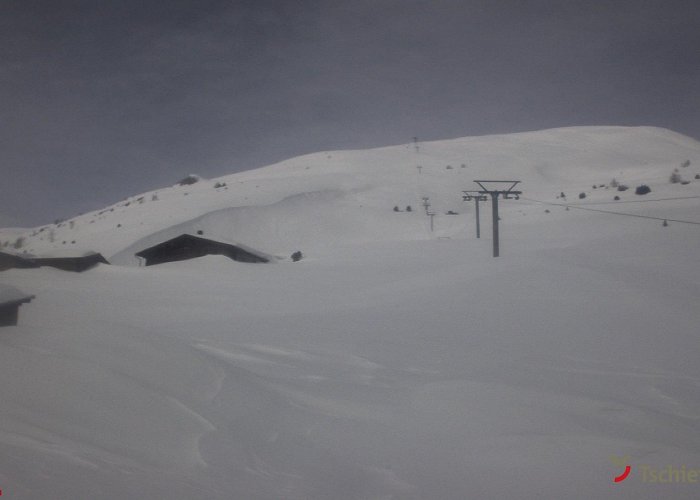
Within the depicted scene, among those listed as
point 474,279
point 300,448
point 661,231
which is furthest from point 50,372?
point 661,231

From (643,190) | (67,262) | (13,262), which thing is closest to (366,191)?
(643,190)

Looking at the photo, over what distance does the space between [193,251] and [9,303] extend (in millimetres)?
27956

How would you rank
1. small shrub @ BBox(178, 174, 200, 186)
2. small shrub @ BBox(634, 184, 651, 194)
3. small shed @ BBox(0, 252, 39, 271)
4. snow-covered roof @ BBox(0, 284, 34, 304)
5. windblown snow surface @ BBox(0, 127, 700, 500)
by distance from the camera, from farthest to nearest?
1. small shrub @ BBox(178, 174, 200, 186)
2. small shrub @ BBox(634, 184, 651, 194)
3. small shed @ BBox(0, 252, 39, 271)
4. snow-covered roof @ BBox(0, 284, 34, 304)
5. windblown snow surface @ BBox(0, 127, 700, 500)

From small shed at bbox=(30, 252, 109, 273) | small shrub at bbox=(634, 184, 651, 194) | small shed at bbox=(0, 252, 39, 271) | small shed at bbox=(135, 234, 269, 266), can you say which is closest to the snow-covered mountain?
small shrub at bbox=(634, 184, 651, 194)

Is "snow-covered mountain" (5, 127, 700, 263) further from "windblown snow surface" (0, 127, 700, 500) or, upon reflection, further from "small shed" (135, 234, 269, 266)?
"windblown snow surface" (0, 127, 700, 500)

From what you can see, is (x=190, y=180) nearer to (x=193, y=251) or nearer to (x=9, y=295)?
(x=193, y=251)

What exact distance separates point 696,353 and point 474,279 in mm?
9139

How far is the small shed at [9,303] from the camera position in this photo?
6.03m

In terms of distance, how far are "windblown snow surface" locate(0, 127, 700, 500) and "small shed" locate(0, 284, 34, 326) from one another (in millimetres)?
514

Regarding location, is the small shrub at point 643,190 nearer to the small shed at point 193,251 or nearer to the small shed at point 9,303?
the small shed at point 193,251

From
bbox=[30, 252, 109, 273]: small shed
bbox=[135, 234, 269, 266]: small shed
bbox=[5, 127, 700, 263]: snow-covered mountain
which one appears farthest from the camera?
bbox=[5, 127, 700, 263]: snow-covered mountain

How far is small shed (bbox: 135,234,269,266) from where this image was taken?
107 feet

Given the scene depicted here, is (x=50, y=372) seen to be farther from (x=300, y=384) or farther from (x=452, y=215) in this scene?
(x=452, y=215)

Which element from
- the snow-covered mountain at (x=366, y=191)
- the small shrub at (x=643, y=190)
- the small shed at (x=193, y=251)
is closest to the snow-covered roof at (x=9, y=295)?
the small shed at (x=193, y=251)
